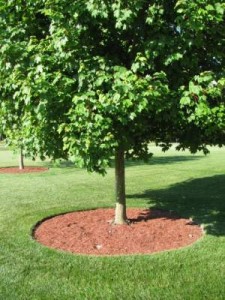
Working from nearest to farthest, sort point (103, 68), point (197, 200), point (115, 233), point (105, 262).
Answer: point (103, 68) → point (105, 262) → point (115, 233) → point (197, 200)

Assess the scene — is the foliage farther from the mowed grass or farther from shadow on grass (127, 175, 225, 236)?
shadow on grass (127, 175, 225, 236)

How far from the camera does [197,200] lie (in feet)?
46.5

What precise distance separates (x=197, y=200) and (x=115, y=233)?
5.21 meters

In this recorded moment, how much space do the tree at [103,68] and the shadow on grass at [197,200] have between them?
12.6 ft

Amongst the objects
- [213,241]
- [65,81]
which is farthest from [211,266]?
[65,81]

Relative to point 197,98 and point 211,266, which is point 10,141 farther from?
point 211,266

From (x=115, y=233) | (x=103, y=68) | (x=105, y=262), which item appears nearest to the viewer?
(x=103, y=68)

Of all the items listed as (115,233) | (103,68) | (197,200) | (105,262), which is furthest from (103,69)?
(197,200)

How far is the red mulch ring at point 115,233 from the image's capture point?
349 inches

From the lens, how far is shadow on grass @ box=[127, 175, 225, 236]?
11.1 m

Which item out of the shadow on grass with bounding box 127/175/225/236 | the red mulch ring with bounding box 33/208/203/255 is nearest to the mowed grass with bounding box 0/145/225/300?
the shadow on grass with bounding box 127/175/225/236

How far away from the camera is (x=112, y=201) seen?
45.4 ft

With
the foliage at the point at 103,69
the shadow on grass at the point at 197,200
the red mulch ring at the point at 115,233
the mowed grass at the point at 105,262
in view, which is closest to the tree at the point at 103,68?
the foliage at the point at 103,69

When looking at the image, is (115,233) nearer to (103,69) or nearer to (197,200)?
(103,69)
